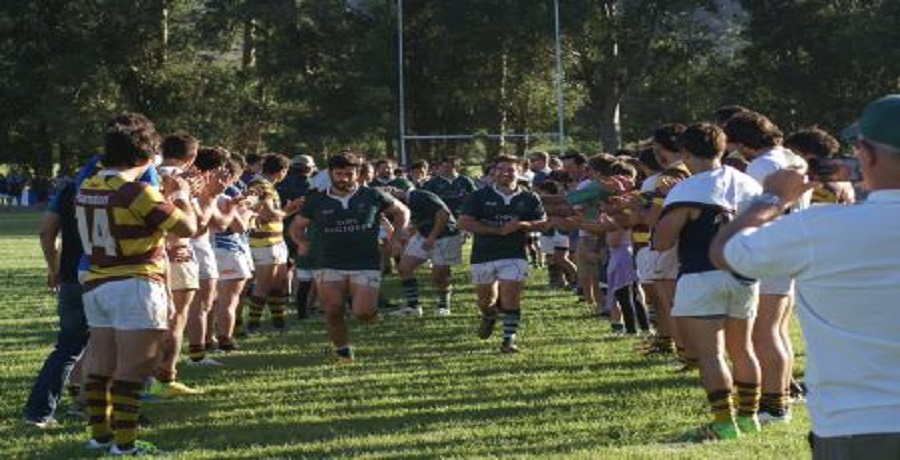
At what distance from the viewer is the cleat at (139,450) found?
692 centimetres

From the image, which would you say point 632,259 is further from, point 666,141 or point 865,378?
point 865,378

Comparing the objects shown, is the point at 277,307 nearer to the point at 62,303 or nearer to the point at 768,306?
the point at 62,303

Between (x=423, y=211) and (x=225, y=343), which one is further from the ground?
(x=423, y=211)

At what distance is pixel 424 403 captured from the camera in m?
8.64

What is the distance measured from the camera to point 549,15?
44.6 m

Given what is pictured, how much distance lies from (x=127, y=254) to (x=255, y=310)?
618cm

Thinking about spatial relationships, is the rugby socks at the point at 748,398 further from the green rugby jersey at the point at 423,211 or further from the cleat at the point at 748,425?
the green rugby jersey at the point at 423,211

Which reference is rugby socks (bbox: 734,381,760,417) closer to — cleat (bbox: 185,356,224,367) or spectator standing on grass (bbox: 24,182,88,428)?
spectator standing on grass (bbox: 24,182,88,428)

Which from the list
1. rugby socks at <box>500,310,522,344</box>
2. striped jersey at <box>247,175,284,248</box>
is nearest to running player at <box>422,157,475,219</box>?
striped jersey at <box>247,175,284,248</box>

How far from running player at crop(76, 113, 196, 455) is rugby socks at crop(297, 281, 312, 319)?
7.01m

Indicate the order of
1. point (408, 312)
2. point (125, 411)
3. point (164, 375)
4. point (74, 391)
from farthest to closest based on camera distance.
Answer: point (408, 312), point (164, 375), point (74, 391), point (125, 411)

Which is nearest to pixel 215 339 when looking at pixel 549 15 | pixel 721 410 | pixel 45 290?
pixel 721 410

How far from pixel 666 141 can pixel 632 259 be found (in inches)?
126

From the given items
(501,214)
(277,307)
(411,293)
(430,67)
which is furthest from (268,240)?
(430,67)
